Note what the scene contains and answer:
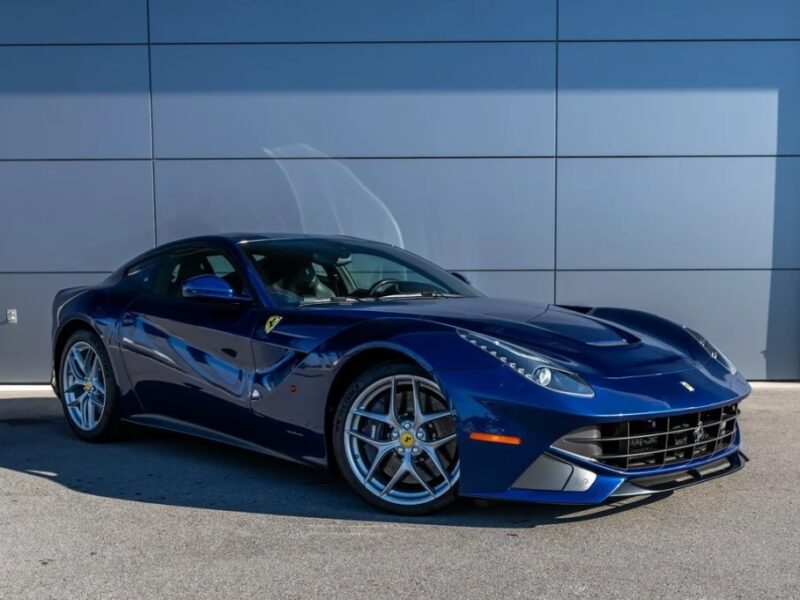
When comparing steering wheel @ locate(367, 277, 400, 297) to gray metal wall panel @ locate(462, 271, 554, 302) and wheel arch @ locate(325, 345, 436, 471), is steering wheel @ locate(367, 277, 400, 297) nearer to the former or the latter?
wheel arch @ locate(325, 345, 436, 471)

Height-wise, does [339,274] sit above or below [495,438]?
above

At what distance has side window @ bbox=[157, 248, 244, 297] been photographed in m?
5.14

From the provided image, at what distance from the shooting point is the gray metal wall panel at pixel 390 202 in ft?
28.1

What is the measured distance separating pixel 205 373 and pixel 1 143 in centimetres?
515

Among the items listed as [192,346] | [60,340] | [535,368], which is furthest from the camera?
[60,340]

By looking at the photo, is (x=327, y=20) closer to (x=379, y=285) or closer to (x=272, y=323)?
(x=379, y=285)

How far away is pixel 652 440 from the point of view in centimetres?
378

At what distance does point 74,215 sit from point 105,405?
12.0 ft

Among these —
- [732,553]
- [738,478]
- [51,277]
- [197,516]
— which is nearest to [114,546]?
[197,516]

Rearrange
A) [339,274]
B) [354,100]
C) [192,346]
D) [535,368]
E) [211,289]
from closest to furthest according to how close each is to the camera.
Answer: [535,368], [211,289], [192,346], [339,274], [354,100]

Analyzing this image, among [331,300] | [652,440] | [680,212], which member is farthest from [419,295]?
[680,212]

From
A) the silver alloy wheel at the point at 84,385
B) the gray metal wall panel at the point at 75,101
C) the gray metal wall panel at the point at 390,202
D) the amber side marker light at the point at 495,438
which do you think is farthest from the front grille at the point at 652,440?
the gray metal wall panel at the point at 75,101

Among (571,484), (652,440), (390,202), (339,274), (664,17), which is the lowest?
(571,484)

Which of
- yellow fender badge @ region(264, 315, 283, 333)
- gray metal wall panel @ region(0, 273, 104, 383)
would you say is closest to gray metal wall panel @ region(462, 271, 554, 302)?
gray metal wall panel @ region(0, 273, 104, 383)
